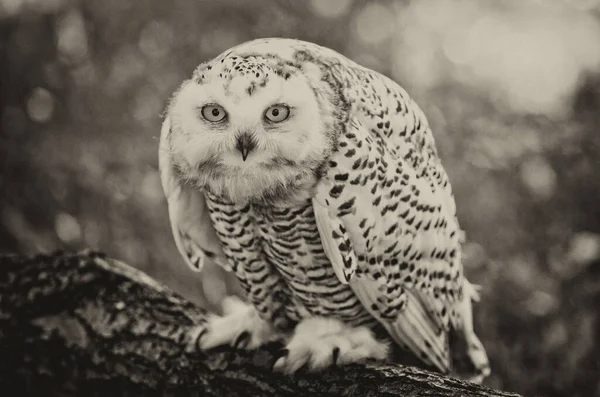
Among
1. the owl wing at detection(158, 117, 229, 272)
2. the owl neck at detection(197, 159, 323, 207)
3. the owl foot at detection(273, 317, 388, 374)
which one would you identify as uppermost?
the owl neck at detection(197, 159, 323, 207)

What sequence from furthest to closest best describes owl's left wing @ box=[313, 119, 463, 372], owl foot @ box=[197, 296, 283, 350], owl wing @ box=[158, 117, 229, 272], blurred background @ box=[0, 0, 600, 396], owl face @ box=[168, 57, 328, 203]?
blurred background @ box=[0, 0, 600, 396] → owl foot @ box=[197, 296, 283, 350] → owl wing @ box=[158, 117, 229, 272] → owl's left wing @ box=[313, 119, 463, 372] → owl face @ box=[168, 57, 328, 203]

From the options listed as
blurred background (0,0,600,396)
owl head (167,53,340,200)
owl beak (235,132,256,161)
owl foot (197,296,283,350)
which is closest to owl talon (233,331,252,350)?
owl foot (197,296,283,350)

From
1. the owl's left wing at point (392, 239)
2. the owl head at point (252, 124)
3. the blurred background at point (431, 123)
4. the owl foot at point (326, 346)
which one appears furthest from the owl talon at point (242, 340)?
the blurred background at point (431, 123)

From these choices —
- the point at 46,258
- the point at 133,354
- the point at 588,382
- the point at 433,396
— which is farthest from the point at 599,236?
the point at 46,258

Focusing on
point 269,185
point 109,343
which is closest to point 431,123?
point 269,185

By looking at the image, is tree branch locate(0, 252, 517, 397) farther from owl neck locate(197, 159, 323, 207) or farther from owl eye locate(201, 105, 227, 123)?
owl eye locate(201, 105, 227, 123)

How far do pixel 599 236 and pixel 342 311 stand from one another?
1.28m

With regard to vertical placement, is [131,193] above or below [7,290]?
above

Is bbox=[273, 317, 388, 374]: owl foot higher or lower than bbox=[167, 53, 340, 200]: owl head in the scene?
lower

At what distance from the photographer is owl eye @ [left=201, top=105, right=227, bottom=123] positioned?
3.97ft

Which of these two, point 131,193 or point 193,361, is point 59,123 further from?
point 193,361

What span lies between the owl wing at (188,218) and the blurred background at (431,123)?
111cm

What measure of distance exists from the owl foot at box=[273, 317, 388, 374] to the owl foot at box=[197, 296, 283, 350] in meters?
0.10

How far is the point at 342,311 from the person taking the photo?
5.13 feet
